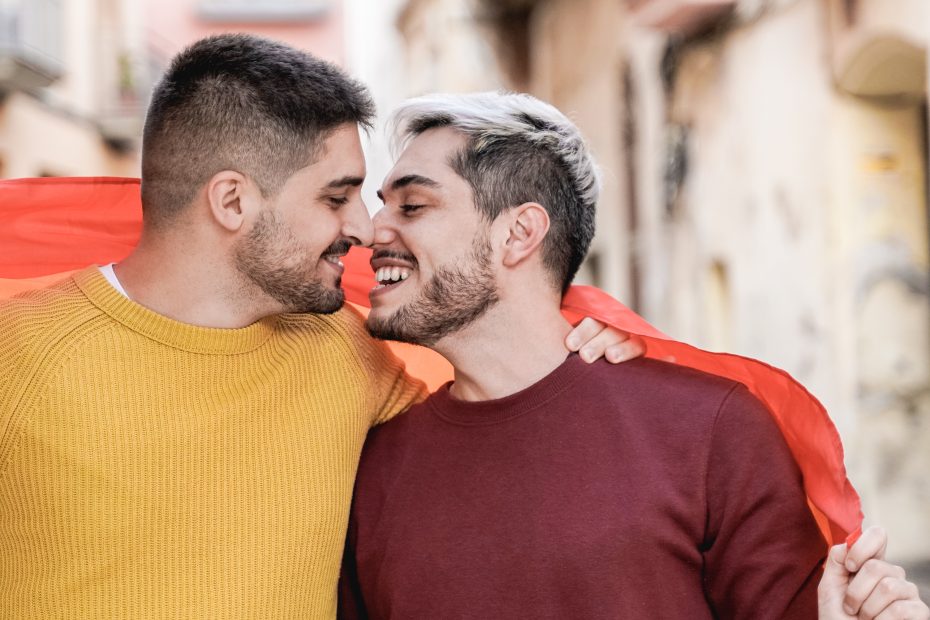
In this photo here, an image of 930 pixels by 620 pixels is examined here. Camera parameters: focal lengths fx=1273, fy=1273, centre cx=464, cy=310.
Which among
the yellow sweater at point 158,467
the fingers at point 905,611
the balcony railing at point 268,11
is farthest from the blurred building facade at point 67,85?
the fingers at point 905,611

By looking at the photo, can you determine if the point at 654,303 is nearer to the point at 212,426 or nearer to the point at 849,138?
the point at 849,138

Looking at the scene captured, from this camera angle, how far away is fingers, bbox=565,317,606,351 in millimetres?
2861

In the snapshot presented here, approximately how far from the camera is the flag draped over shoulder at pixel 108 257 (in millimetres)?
2848

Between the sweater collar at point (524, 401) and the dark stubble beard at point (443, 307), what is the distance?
19cm

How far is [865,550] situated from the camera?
7.47ft

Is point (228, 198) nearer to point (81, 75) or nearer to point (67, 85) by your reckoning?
point (67, 85)

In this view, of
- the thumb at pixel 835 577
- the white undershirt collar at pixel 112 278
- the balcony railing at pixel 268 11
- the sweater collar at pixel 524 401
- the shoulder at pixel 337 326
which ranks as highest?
the balcony railing at pixel 268 11

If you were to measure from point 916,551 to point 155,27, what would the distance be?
2202cm

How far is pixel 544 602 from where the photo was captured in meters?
2.54

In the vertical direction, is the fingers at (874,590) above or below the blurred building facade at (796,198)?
below

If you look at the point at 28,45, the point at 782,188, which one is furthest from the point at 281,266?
the point at 28,45

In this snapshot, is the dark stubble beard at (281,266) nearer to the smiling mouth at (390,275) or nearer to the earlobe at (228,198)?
the earlobe at (228,198)

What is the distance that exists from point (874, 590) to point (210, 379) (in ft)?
4.40

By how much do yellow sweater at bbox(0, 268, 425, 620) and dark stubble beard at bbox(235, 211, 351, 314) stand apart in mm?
105
